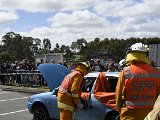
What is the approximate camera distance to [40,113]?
1038cm

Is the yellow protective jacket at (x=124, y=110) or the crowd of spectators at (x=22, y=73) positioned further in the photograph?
Result: the crowd of spectators at (x=22, y=73)

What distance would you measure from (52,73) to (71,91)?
2.72 metres

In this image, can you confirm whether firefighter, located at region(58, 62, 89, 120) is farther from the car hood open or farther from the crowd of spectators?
the crowd of spectators

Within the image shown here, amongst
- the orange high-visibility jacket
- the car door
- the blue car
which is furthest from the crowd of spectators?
the orange high-visibility jacket

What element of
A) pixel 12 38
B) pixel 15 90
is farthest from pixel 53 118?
pixel 12 38

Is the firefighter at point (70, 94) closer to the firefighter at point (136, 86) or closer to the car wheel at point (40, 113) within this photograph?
the firefighter at point (136, 86)

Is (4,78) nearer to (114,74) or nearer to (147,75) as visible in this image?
(114,74)

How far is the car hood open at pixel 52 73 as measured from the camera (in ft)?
30.3

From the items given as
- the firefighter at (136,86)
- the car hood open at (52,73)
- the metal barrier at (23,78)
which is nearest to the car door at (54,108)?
the car hood open at (52,73)

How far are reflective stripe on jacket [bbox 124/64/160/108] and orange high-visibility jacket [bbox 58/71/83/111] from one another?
1637 millimetres

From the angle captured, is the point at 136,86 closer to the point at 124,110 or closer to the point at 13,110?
the point at 124,110

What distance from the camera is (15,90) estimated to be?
22578 millimetres

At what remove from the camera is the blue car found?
8.42m

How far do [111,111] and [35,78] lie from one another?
15.3 meters
